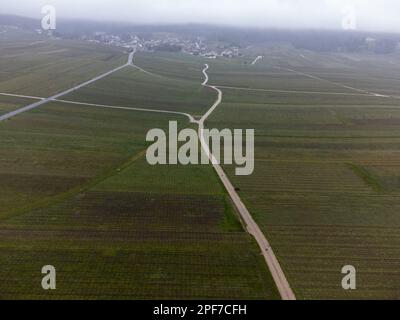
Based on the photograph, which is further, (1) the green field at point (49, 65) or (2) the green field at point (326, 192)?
(1) the green field at point (49, 65)

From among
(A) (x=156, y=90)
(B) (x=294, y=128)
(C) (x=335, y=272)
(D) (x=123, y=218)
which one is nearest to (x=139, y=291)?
(D) (x=123, y=218)
